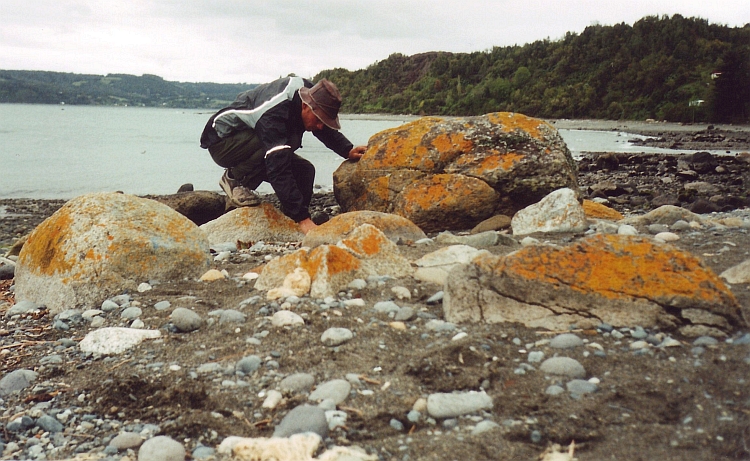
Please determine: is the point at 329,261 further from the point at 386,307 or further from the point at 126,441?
the point at 126,441

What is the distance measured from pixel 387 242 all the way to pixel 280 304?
102 centimetres

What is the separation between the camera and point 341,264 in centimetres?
402

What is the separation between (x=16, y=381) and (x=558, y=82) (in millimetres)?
41237

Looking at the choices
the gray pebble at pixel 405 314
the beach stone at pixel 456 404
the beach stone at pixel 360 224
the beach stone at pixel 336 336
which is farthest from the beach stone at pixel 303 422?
the beach stone at pixel 360 224

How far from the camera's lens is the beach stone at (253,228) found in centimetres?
690

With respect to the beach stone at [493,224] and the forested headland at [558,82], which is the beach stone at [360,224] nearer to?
the beach stone at [493,224]

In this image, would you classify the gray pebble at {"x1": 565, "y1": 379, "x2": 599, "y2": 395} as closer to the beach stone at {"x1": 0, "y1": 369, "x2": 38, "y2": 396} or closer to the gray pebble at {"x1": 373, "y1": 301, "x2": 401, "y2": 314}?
the gray pebble at {"x1": 373, "y1": 301, "x2": 401, "y2": 314}

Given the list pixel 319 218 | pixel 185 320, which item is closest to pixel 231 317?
pixel 185 320

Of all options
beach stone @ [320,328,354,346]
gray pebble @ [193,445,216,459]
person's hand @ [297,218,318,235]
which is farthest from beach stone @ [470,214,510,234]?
gray pebble @ [193,445,216,459]

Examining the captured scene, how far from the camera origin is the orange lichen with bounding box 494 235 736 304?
2807 mm

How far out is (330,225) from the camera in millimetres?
5836

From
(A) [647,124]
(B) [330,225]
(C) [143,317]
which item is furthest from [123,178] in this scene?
(A) [647,124]

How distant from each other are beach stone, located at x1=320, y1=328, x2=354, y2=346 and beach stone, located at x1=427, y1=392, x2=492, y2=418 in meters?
0.81

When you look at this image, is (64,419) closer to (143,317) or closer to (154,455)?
(154,455)
